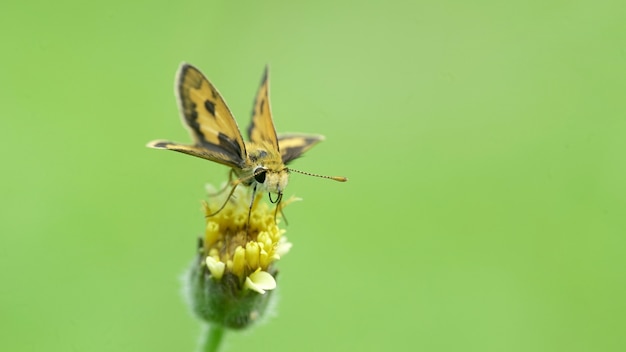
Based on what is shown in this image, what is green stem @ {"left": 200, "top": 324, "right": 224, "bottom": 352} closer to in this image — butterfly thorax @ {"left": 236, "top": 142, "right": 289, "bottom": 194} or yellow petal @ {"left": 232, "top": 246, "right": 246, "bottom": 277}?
yellow petal @ {"left": 232, "top": 246, "right": 246, "bottom": 277}

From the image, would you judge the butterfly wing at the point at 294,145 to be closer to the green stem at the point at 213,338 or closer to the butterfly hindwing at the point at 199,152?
the butterfly hindwing at the point at 199,152

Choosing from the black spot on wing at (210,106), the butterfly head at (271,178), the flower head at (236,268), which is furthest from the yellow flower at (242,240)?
the black spot on wing at (210,106)

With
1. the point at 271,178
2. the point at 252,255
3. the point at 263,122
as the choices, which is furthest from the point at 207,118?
the point at 252,255

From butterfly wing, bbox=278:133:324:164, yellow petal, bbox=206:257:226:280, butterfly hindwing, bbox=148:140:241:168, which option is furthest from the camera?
butterfly wing, bbox=278:133:324:164

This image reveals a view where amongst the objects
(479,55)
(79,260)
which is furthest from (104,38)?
(479,55)

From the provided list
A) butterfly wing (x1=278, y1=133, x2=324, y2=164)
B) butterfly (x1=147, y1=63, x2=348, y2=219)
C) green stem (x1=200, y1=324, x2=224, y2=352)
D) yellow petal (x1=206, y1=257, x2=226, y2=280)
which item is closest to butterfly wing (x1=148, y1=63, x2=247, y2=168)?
butterfly (x1=147, y1=63, x2=348, y2=219)

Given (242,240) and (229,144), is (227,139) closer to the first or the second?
(229,144)
